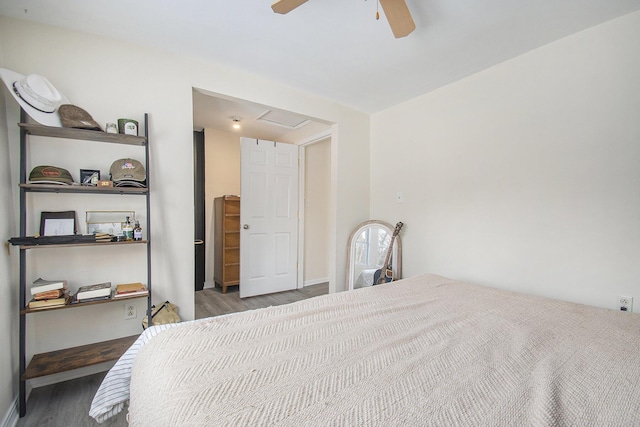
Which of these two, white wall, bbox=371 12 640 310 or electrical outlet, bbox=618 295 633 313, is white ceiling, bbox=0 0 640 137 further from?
electrical outlet, bbox=618 295 633 313

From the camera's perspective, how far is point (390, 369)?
84 centimetres

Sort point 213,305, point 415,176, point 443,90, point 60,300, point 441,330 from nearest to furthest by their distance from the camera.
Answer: point 441,330 → point 60,300 → point 443,90 → point 415,176 → point 213,305

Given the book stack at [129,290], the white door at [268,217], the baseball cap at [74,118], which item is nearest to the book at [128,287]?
the book stack at [129,290]

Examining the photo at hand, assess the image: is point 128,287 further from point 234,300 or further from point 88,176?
point 234,300

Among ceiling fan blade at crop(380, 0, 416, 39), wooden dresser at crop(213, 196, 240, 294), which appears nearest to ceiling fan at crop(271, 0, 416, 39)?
ceiling fan blade at crop(380, 0, 416, 39)

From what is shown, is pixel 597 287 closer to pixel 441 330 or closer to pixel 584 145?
pixel 584 145

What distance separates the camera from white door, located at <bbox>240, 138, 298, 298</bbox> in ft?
11.1

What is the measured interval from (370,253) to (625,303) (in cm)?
186

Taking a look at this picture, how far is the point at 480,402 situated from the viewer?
706 mm

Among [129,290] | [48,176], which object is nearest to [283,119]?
[48,176]

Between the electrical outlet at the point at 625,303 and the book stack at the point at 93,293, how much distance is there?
3.06 metres

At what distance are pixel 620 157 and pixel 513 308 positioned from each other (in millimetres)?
1101

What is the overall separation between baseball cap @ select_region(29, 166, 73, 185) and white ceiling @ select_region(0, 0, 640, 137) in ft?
2.99

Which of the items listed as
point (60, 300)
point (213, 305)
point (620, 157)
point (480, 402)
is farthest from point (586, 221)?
point (213, 305)
